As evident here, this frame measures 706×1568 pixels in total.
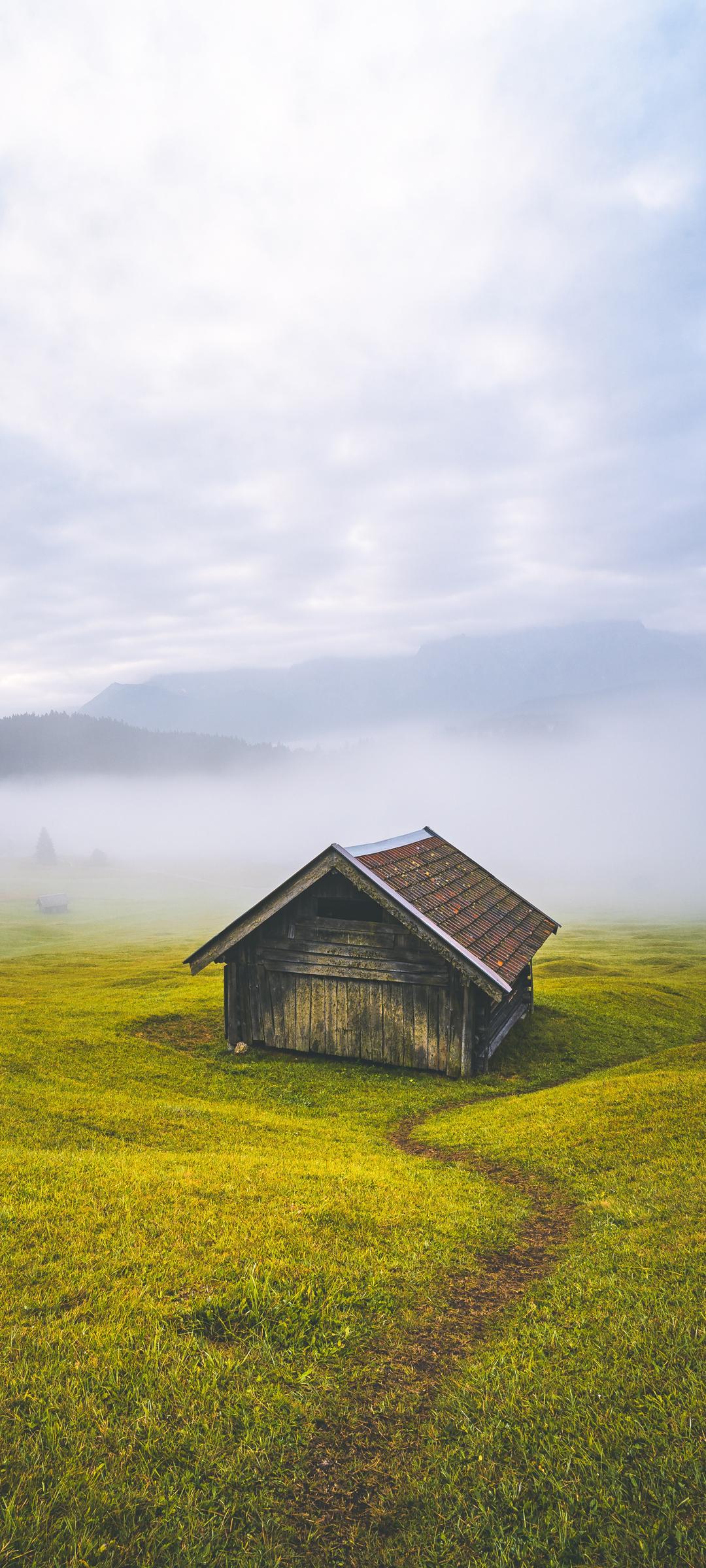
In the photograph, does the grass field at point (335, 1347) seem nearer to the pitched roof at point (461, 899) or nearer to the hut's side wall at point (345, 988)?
the hut's side wall at point (345, 988)

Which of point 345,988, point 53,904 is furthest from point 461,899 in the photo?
point 53,904

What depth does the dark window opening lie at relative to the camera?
73.0 feet

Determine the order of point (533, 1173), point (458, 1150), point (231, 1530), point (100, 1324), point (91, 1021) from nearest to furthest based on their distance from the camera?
point (231, 1530) → point (100, 1324) → point (533, 1173) → point (458, 1150) → point (91, 1021)

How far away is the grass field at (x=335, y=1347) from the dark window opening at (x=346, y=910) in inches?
289

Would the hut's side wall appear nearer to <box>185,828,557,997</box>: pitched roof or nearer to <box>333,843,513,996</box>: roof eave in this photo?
<box>185,828,557,997</box>: pitched roof

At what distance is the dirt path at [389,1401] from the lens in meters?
5.06

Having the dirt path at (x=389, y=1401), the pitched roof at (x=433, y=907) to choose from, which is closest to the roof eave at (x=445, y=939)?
the pitched roof at (x=433, y=907)

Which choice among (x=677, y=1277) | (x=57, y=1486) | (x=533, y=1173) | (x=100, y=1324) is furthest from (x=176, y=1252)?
(x=533, y=1173)

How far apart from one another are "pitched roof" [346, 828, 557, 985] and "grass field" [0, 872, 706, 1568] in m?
6.46

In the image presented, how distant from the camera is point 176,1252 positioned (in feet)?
27.6

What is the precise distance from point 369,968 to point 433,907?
267 centimetres

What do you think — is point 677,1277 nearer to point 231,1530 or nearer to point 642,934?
point 231,1530

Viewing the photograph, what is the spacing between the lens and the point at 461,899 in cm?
2481

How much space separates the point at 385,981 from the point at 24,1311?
14.9m
